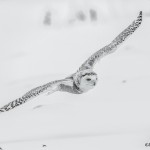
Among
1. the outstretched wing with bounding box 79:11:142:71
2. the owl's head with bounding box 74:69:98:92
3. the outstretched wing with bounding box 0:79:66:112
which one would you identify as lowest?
the outstretched wing with bounding box 0:79:66:112

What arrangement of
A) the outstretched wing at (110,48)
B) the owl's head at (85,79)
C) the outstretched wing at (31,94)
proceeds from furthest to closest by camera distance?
the outstretched wing at (110,48)
the owl's head at (85,79)
the outstretched wing at (31,94)

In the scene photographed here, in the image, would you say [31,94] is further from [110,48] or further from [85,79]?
[110,48]

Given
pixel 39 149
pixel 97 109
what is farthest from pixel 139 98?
pixel 39 149

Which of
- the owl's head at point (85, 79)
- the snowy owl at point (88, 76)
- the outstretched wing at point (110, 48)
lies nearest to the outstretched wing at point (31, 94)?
the snowy owl at point (88, 76)

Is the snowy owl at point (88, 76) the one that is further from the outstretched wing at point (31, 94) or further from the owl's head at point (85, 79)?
the outstretched wing at point (31, 94)

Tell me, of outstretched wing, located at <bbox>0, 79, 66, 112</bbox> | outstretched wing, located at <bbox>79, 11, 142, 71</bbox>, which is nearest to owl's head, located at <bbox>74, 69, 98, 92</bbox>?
outstretched wing, located at <bbox>79, 11, 142, 71</bbox>

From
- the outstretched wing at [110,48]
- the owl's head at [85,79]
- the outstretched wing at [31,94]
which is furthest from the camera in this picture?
the outstretched wing at [110,48]

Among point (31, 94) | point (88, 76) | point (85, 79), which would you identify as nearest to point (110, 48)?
point (88, 76)

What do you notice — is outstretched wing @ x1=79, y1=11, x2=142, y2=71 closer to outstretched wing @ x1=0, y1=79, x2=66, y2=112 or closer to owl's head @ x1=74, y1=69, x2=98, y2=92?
owl's head @ x1=74, y1=69, x2=98, y2=92
